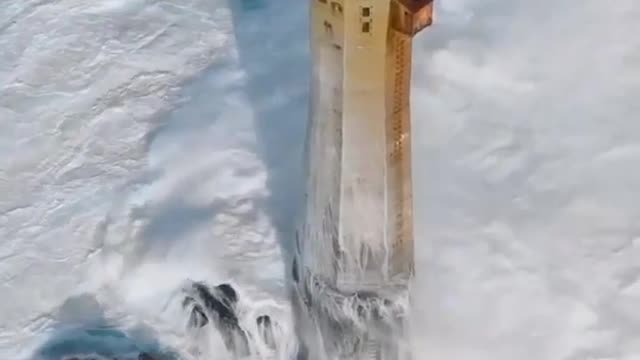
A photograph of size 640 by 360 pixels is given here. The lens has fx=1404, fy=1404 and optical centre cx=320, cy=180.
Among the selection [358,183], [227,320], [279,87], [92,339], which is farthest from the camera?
[279,87]

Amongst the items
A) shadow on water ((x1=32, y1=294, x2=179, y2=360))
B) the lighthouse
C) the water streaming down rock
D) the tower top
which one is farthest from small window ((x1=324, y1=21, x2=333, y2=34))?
shadow on water ((x1=32, y1=294, x2=179, y2=360))

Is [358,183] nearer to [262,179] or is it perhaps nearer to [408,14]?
[408,14]

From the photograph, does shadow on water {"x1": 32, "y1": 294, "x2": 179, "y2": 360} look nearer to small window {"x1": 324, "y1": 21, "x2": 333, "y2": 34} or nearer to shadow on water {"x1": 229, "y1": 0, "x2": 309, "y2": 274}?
shadow on water {"x1": 229, "y1": 0, "x2": 309, "y2": 274}

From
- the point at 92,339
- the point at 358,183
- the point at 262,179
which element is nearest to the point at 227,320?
the point at 92,339

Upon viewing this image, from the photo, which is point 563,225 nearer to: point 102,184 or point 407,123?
point 407,123

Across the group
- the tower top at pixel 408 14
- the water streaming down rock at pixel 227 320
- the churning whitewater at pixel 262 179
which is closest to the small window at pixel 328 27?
the tower top at pixel 408 14

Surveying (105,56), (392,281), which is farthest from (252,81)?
(392,281)

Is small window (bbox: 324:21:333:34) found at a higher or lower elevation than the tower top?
lower
